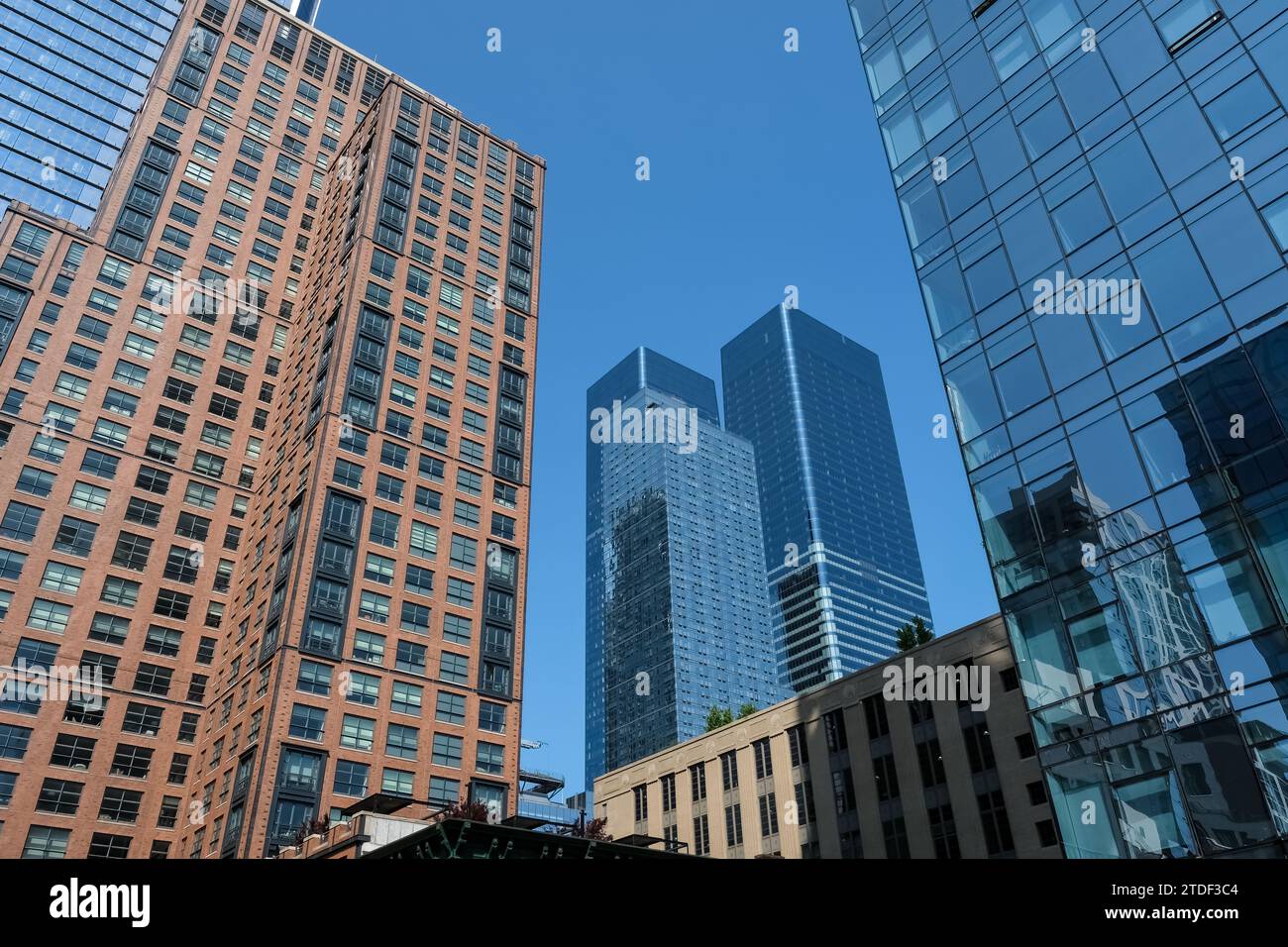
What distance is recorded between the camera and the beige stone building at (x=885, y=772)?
51.3 metres

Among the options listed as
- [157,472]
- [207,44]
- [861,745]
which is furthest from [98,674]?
[207,44]

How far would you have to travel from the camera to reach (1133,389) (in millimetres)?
27812

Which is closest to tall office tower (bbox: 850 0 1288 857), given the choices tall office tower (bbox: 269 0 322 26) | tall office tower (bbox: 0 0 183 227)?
tall office tower (bbox: 0 0 183 227)

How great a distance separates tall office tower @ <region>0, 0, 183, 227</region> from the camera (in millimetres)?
117625

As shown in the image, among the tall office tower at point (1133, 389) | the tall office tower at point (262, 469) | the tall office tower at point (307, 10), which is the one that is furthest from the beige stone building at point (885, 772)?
the tall office tower at point (307, 10)

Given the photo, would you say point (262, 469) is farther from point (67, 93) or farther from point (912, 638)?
point (67, 93)

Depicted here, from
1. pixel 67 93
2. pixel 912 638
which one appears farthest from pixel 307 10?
pixel 912 638

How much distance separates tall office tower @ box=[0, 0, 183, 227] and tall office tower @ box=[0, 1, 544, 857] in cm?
2944

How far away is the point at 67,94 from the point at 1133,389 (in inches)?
5368

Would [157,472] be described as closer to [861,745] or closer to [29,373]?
[29,373]

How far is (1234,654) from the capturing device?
918 inches

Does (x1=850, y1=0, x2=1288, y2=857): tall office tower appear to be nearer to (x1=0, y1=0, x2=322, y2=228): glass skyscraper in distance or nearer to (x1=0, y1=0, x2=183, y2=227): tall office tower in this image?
(x1=0, y1=0, x2=322, y2=228): glass skyscraper in distance

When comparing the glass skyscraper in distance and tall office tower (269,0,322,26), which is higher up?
tall office tower (269,0,322,26)

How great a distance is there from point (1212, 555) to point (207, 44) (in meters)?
109
